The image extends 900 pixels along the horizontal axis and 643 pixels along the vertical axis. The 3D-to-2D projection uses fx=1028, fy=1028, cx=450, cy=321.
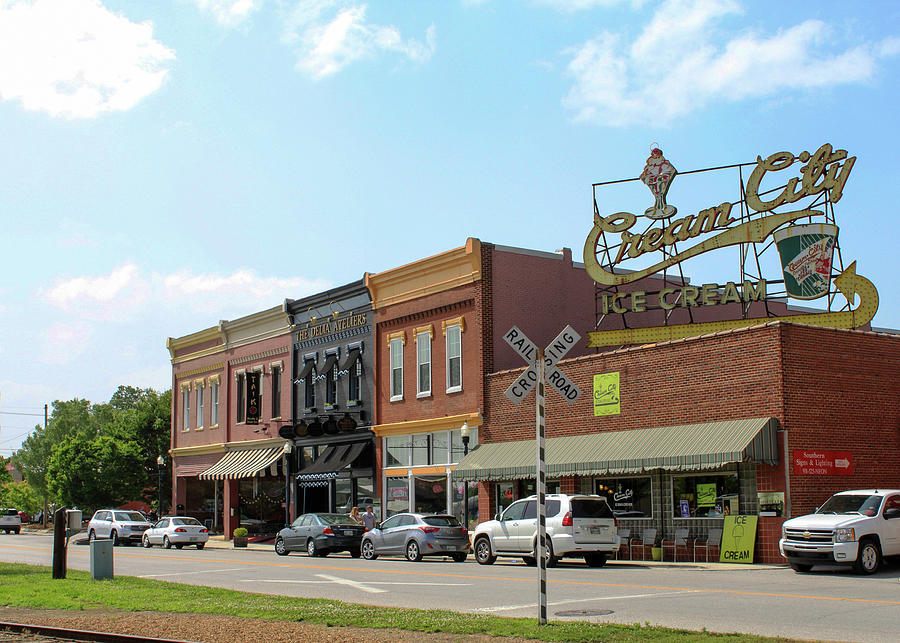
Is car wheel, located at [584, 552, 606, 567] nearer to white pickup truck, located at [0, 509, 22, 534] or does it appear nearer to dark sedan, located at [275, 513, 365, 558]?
dark sedan, located at [275, 513, 365, 558]

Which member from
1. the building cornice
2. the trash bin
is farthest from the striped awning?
the trash bin

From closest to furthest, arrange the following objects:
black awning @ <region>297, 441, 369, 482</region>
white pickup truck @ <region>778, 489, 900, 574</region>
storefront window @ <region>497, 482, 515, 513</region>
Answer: white pickup truck @ <region>778, 489, 900, 574</region> < storefront window @ <region>497, 482, 515, 513</region> < black awning @ <region>297, 441, 369, 482</region>

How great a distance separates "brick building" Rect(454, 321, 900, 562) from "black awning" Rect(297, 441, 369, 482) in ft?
37.7

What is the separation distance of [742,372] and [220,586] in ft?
43.3

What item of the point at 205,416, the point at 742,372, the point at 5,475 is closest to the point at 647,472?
the point at 742,372

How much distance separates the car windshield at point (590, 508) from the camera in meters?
23.4

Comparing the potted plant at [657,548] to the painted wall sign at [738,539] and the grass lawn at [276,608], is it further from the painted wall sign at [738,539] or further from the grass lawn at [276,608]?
the grass lawn at [276,608]

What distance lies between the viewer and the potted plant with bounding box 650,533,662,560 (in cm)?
2609

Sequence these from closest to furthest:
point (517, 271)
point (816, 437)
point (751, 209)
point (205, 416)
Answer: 1. point (816, 437)
2. point (751, 209)
3. point (517, 271)
4. point (205, 416)

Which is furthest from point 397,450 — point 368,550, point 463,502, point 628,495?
point 628,495

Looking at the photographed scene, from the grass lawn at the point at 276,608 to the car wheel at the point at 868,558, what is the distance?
968cm

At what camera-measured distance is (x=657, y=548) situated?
26.2m

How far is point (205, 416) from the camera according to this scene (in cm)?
5006

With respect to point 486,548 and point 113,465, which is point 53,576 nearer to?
point 486,548
